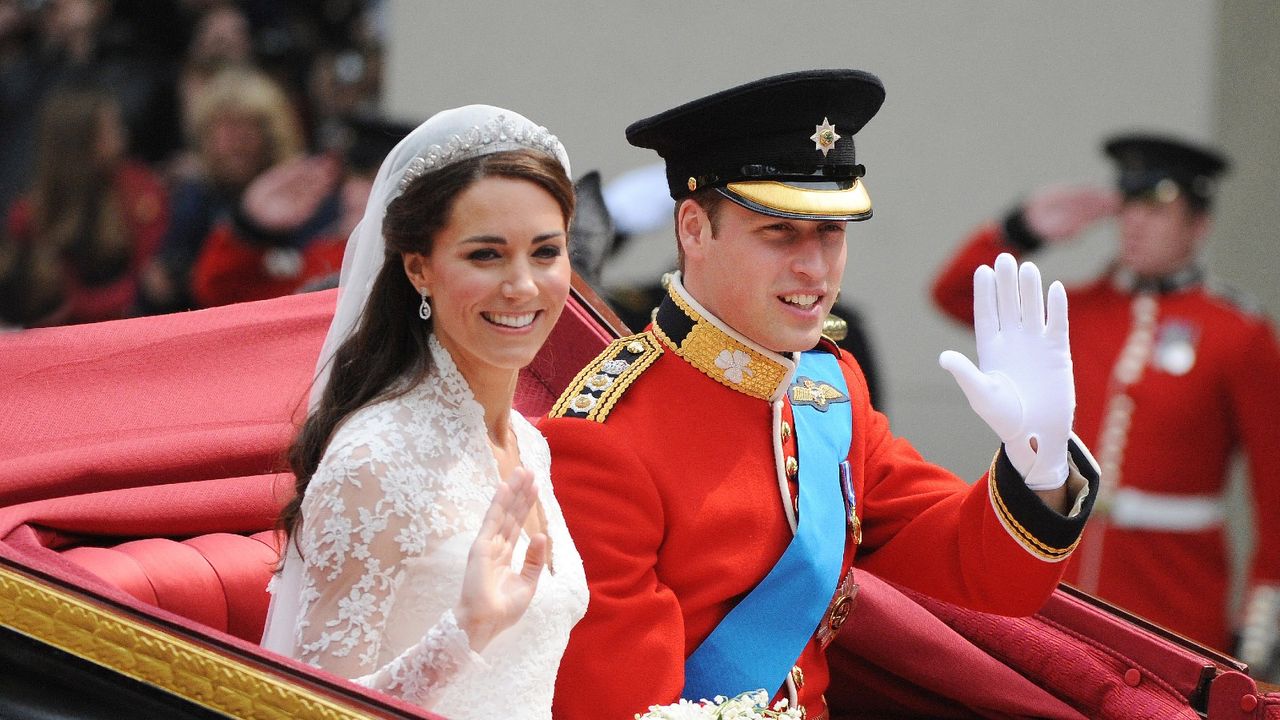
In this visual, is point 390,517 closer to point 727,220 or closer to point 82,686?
point 82,686

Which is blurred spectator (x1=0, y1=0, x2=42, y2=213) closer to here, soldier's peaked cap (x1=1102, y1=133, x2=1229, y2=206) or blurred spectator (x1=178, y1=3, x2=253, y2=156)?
blurred spectator (x1=178, y1=3, x2=253, y2=156)

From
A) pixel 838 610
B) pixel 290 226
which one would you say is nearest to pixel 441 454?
pixel 838 610

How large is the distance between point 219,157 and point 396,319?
301 centimetres

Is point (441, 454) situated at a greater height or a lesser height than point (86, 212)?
lesser

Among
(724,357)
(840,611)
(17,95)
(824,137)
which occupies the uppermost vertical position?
(17,95)

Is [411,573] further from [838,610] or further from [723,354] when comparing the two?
[838,610]

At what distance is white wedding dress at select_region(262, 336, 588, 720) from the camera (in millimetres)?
1768

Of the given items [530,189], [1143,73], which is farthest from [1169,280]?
[530,189]

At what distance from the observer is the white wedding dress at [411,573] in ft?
5.80

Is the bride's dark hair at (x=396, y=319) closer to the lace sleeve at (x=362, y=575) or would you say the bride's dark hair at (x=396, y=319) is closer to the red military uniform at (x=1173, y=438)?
the lace sleeve at (x=362, y=575)

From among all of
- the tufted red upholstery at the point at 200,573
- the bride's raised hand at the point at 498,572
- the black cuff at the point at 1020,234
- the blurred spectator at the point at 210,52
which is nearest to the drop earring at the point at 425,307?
the bride's raised hand at the point at 498,572

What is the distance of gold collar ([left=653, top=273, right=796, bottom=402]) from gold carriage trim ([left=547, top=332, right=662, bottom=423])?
0.04m

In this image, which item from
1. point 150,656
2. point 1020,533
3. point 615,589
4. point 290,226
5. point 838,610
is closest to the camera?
point 150,656

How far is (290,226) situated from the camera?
184 inches
